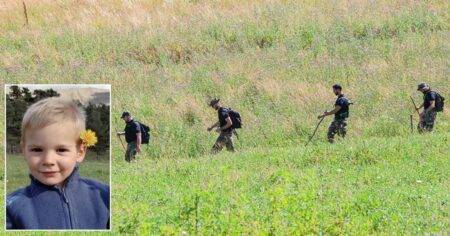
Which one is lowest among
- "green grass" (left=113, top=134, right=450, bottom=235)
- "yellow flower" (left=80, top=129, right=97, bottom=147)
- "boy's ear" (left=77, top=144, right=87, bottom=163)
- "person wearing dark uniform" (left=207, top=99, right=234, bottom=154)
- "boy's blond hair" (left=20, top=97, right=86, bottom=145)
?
"green grass" (left=113, top=134, right=450, bottom=235)

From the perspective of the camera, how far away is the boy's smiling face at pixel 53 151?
673cm

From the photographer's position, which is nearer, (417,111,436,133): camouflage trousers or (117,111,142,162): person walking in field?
(117,111,142,162): person walking in field

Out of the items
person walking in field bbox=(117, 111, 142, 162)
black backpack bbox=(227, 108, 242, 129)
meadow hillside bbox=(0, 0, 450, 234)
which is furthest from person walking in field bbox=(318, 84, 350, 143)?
person walking in field bbox=(117, 111, 142, 162)

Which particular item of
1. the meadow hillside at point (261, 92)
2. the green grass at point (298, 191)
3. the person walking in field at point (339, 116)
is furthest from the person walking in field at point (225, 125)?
the person walking in field at point (339, 116)

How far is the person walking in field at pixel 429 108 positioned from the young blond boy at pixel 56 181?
14.2 m

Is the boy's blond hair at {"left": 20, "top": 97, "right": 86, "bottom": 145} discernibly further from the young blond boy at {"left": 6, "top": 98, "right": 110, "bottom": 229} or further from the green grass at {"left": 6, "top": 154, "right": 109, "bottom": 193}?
the green grass at {"left": 6, "top": 154, "right": 109, "bottom": 193}

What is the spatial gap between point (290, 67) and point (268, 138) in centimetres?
429

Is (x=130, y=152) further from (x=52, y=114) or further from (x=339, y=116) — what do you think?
(x=52, y=114)

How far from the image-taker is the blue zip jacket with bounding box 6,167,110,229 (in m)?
7.01

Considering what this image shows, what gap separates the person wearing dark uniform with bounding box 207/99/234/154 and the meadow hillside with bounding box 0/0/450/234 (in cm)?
48

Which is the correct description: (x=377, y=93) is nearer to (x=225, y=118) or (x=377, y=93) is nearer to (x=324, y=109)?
(x=324, y=109)

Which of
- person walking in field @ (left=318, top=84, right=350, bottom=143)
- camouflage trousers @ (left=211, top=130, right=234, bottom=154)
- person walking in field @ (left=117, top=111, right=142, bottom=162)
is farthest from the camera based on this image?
person walking in field @ (left=318, top=84, right=350, bottom=143)

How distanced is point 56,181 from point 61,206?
0.19m

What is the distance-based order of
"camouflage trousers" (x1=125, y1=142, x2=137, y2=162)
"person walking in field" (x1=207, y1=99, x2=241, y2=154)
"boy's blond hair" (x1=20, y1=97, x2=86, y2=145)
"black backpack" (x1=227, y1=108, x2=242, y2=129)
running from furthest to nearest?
"black backpack" (x1=227, y1=108, x2=242, y2=129), "person walking in field" (x1=207, y1=99, x2=241, y2=154), "camouflage trousers" (x1=125, y1=142, x2=137, y2=162), "boy's blond hair" (x1=20, y1=97, x2=86, y2=145)
